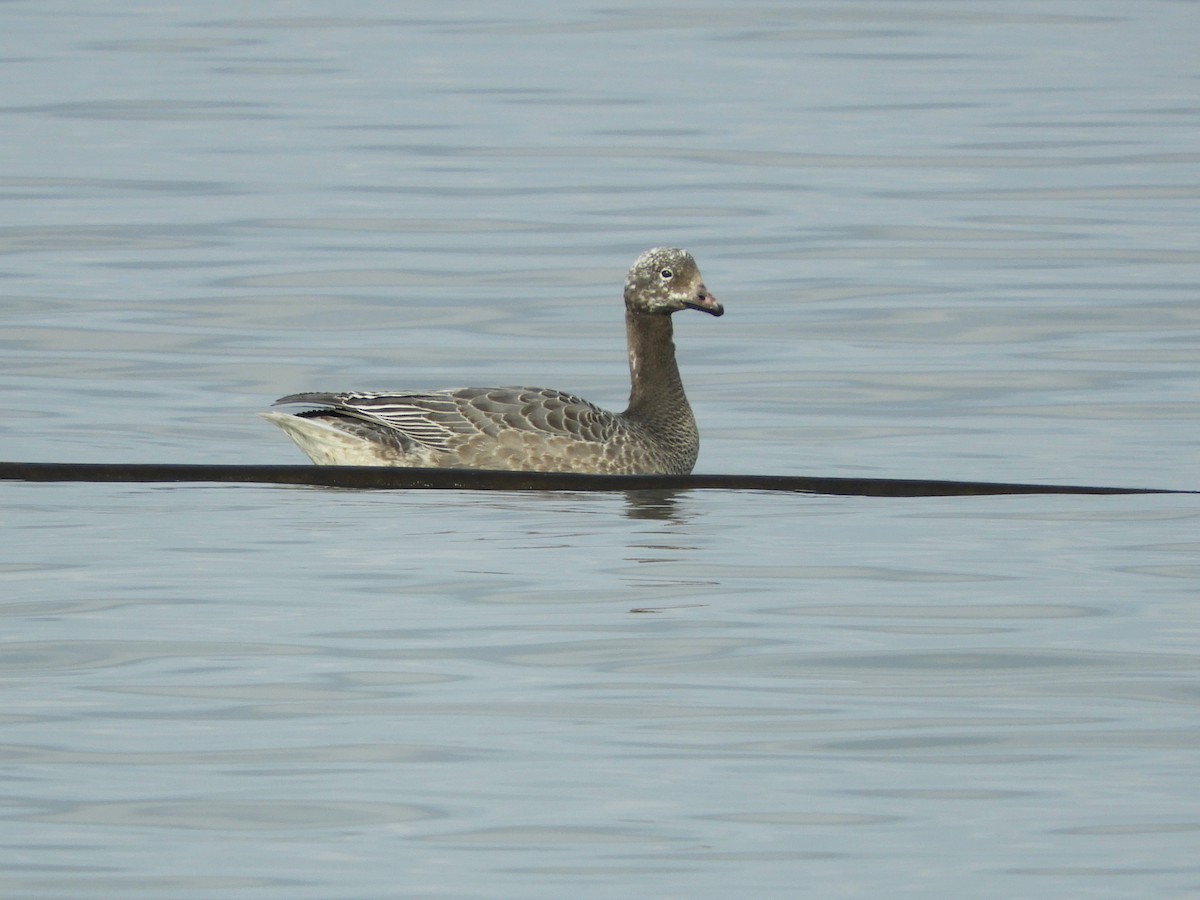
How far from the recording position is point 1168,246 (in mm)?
20531

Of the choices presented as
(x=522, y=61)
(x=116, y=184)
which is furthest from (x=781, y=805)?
(x=522, y=61)

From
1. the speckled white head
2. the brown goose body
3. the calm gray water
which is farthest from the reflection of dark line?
the speckled white head

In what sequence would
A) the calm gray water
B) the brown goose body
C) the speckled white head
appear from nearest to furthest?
the calm gray water, the brown goose body, the speckled white head

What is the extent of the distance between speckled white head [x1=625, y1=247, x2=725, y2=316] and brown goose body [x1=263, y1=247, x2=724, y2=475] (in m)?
0.17

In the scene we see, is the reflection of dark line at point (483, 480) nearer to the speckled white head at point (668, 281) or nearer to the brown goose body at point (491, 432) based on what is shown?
the brown goose body at point (491, 432)

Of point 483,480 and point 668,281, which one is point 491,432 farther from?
point 668,281

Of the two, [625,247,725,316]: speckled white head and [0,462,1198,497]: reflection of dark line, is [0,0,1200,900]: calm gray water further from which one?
[625,247,725,316]: speckled white head

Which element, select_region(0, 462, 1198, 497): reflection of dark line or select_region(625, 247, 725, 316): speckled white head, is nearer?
select_region(0, 462, 1198, 497): reflection of dark line

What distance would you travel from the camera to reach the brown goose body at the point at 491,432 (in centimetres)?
1246

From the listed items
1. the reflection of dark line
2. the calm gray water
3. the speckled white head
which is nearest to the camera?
the calm gray water

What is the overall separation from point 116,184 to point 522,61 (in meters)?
11.1

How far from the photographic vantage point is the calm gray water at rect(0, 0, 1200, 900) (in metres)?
6.98

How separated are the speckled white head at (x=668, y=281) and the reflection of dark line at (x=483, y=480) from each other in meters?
1.55

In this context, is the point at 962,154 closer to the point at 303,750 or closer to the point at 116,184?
the point at 116,184
